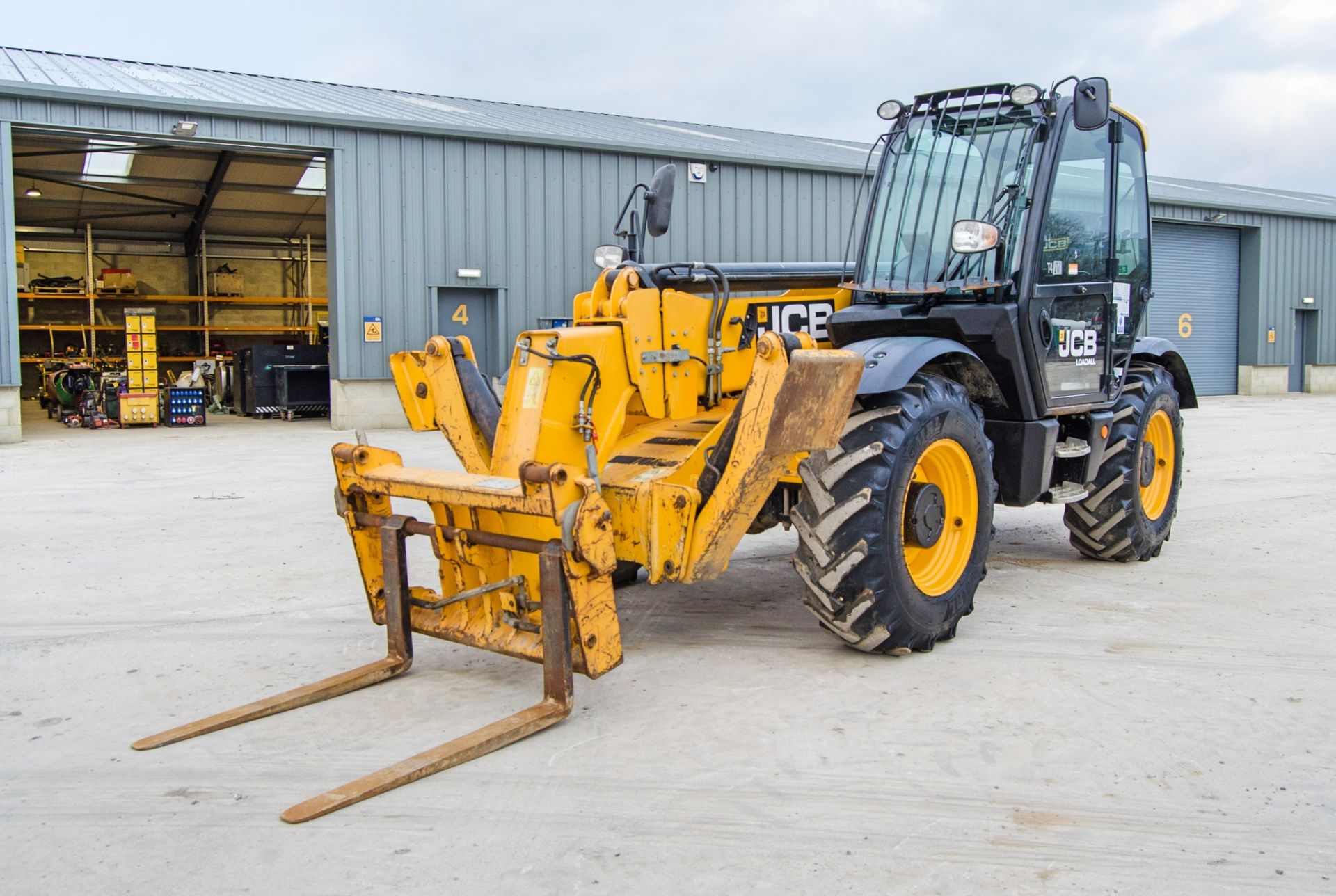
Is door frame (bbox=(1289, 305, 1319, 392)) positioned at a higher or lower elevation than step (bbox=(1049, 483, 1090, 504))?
higher

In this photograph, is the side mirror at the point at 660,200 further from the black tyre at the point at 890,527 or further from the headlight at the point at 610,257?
the black tyre at the point at 890,527

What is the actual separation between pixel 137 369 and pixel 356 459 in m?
16.3

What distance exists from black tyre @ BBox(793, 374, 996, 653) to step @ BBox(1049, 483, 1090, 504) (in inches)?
49.3

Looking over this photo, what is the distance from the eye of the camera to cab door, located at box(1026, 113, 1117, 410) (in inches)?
228

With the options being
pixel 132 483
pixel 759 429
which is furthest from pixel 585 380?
pixel 132 483

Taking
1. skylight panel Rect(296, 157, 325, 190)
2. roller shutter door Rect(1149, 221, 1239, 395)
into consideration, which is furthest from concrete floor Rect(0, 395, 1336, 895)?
roller shutter door Rect(1149, 221, 1239, 395)

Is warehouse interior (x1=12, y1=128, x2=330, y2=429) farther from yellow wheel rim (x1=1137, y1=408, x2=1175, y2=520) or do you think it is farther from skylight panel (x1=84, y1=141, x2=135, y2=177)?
yellow wheel rim (x1=1137, y1=408, x2=1175, y2=520)

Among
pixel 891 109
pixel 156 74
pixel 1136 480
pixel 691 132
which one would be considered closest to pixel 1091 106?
pixel 891 109

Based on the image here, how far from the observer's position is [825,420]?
4398 mm

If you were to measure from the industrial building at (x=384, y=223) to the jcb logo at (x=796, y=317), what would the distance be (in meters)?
12.7

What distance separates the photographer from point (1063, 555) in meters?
7.29

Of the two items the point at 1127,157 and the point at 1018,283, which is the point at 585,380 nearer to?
the point at 1018,283

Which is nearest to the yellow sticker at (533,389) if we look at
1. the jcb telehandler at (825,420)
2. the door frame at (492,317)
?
the jcb telehandler at (825,420)

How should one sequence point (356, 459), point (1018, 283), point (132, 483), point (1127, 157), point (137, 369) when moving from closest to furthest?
point (356, 459) → point (1018, 283) → point (1127, 157) → point (132, 483) → point (137, 369)
